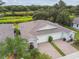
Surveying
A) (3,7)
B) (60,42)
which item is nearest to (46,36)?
(60,42)

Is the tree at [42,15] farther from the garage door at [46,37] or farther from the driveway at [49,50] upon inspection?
the driveway at [49,50]

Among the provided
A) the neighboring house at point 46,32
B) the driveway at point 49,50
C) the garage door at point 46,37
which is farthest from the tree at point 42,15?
the driveway at point 49,50

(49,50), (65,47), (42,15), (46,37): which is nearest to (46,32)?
(46,37)

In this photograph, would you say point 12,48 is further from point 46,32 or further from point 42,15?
point 42,15

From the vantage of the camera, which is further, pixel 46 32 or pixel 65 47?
pixel 46 32

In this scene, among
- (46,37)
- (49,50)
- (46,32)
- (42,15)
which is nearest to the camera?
(49,50)

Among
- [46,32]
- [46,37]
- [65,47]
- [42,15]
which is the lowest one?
[65,47]
